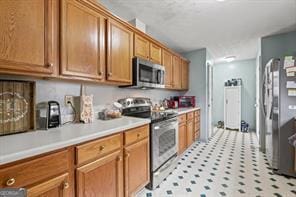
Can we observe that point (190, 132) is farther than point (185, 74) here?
No

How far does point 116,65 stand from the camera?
6.66 ft

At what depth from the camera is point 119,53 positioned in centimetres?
207

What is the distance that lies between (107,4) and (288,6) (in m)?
2.52

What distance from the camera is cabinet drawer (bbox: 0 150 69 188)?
2.72ft

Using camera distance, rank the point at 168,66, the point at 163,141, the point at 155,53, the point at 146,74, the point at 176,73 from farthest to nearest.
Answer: the point at 176,73
the point at 168,66
the point at 155,53
the point at 146,74
the point at 163,141

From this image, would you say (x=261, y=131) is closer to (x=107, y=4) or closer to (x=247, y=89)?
(x=247, y=89)

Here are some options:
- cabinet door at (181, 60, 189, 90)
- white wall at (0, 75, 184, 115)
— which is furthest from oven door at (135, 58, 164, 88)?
cabinet door at (181, 60, 189, 90)

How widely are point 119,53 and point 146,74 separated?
63 centimetres

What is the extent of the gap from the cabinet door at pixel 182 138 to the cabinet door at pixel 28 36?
246 cm

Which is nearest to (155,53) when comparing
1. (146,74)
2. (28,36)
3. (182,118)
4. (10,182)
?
(146,74)

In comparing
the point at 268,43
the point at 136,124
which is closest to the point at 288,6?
the point at 268,43

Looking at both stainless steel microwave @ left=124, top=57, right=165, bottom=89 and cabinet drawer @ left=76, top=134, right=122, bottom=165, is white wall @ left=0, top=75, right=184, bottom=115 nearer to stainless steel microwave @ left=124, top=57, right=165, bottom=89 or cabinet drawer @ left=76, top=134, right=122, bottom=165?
stainless steel microwave @ left=124, top=57, right=165, bottom=89

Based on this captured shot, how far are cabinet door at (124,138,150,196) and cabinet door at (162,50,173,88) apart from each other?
177cm

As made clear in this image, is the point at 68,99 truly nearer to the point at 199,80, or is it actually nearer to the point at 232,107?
the point at 199,80
